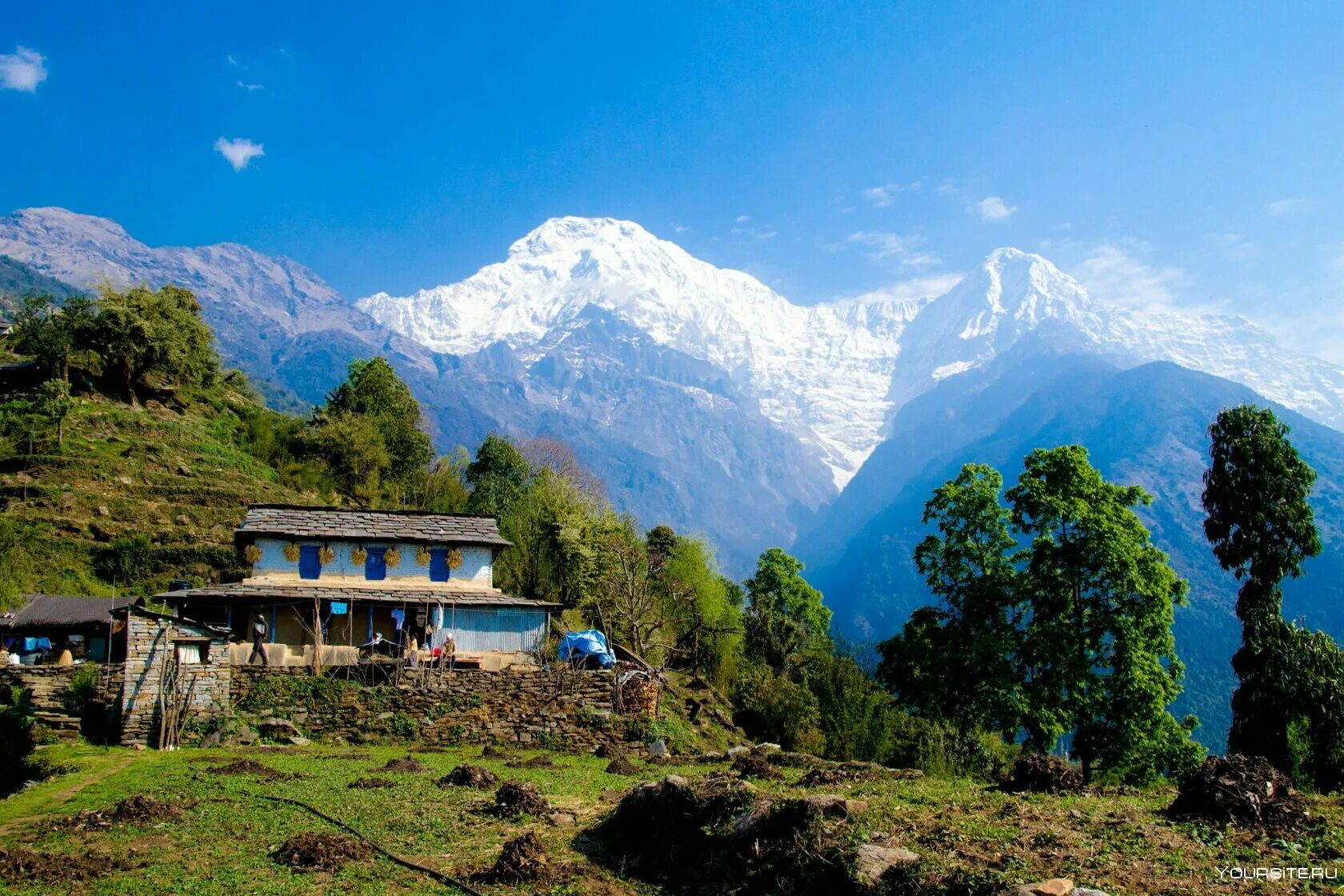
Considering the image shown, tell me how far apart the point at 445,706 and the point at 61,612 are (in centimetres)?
2261

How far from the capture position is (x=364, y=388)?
80500 millimetres

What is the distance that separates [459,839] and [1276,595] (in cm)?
2593

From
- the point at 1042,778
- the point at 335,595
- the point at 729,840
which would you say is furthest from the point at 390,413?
the point at 1042,778

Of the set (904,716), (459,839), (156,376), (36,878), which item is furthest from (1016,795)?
(156,376)

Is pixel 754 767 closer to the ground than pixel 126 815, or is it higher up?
closer to the ground

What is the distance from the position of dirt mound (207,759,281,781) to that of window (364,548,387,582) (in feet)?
54.5

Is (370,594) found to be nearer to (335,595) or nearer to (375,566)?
(335,595)

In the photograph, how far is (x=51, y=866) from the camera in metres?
12.9

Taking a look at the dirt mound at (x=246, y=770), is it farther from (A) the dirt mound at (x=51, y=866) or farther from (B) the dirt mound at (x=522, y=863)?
(B) the dirt mound at (x=522, y=863)

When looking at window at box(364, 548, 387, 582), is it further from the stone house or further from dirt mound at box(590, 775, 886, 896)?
dirt mound at box(590, 775, 886, 896)

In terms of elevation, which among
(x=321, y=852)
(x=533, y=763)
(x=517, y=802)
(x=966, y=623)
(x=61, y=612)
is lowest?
(x=533, y=763)

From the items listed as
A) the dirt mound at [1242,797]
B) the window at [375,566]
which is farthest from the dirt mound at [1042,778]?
the window at [375,566]

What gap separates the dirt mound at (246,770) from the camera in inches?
814

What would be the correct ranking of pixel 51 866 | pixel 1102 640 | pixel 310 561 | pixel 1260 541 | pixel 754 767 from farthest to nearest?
1. pixel 310 561
2. pixel 1102 640
3. pixel 1260 541
4. pixel 754 767
5. pixel 51 866
